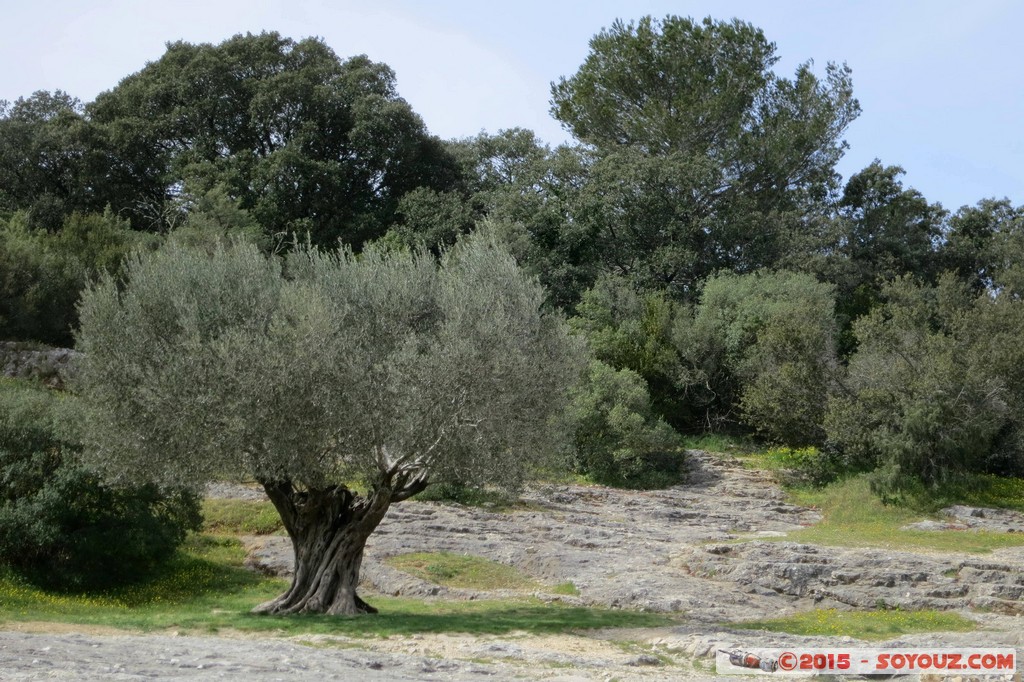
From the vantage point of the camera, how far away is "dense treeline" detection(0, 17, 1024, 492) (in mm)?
45594

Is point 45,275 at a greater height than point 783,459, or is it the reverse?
point 45,275

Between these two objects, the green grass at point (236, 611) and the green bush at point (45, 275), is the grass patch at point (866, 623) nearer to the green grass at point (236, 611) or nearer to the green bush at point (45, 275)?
the green grass at point (236, 611)

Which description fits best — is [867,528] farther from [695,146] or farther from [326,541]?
[695,146]

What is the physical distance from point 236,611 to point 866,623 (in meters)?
13.1

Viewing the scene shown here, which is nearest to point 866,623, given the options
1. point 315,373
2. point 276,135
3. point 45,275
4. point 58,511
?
point 315,373

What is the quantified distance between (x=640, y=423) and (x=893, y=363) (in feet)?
34.3

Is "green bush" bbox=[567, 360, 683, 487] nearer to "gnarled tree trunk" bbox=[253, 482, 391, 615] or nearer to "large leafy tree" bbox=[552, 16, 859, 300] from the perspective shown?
"large leafy tree" bbox=[552, 16, 859, 300]

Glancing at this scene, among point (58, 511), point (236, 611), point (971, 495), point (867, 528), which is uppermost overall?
point (58, 511)

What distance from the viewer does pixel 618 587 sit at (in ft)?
81.8

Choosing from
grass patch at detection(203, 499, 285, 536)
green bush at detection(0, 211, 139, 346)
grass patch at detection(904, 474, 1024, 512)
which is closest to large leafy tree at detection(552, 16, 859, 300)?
grass patch at detection(904, 474, 1024, 512)

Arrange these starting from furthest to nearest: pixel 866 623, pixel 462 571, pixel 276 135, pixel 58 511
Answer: pixel 276 135, pixel 462 571, pixel 58 511, pixel 866 623

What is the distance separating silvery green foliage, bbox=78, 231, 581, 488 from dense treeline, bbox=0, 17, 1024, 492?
22.2 m

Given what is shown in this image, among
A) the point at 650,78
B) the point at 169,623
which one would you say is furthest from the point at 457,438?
the point at 650,78

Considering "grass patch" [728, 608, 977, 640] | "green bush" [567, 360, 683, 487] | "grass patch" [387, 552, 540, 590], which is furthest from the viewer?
"green bush" [567, 360, 683, 487]
